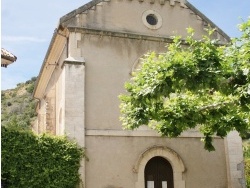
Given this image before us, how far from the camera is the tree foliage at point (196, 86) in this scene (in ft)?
30.4

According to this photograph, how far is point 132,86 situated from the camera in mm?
10633

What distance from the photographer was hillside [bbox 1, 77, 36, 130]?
176 ft

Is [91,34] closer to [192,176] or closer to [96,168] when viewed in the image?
[96,168]

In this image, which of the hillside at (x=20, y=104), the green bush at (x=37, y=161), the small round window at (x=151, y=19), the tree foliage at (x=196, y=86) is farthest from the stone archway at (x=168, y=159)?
the hillside at (x=20, y=104)

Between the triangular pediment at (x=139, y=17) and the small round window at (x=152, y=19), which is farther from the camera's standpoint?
the small round window at (x=152, y=19)

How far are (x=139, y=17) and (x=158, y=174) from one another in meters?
6.45

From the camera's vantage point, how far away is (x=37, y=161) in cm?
1279

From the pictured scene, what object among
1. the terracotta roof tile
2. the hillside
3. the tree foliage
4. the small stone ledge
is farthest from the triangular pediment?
the hillside

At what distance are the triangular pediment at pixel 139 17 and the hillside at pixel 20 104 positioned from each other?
36412 millimetres

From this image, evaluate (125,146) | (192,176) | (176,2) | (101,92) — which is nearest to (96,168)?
(125,146)

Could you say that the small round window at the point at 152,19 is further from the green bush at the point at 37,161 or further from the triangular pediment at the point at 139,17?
the green bush at the point at 37,161

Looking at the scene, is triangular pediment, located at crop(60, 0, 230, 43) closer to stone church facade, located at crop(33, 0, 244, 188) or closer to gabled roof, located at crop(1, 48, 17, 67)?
stone church facade, located at crop(33, 0, 244, 188)

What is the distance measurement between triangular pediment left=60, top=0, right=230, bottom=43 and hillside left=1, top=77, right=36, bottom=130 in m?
36.4

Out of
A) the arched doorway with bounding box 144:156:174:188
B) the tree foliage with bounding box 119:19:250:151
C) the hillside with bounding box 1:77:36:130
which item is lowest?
the arched doorway with bounding box 144:156:174:188
